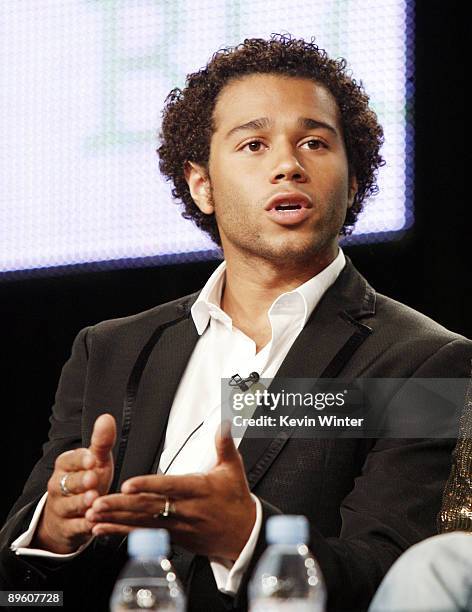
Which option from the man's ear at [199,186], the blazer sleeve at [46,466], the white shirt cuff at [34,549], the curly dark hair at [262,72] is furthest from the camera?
the man's ear at [199,186]

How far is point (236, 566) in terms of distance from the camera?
1792 mm

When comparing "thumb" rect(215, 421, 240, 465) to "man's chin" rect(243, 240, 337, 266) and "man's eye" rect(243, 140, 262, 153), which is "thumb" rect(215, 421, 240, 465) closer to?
"man's chin" rect(243, 240, 337, 266)

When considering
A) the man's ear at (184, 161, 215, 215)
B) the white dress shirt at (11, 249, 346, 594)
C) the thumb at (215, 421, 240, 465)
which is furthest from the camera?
the man's ear at (184, 161, 215, 215)

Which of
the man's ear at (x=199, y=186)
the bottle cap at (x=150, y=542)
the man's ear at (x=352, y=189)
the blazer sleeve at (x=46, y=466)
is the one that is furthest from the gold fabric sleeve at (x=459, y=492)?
the man's ear at (x=199, y=186)

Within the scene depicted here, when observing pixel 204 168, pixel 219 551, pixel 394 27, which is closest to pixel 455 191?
pixel 394 27

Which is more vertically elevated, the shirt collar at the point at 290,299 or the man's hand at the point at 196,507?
the shirt collar at the point at 290,299

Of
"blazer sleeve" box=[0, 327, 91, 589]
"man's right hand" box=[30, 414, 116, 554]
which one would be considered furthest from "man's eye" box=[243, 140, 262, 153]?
"man's right hand" box=[30, 414, 116, 554]

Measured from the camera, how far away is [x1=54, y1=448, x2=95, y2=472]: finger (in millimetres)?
1750

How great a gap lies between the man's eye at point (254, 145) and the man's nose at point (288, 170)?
0.08 m

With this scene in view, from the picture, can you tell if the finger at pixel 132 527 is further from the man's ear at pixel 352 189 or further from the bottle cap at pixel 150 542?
the man's ear at pixel 352 189

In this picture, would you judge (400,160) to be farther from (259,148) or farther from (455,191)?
(259,148)

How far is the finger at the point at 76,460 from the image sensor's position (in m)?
1.75

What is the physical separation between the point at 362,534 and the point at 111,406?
0.66 m

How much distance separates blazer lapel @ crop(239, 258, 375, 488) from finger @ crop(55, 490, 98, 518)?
1.36 feet
